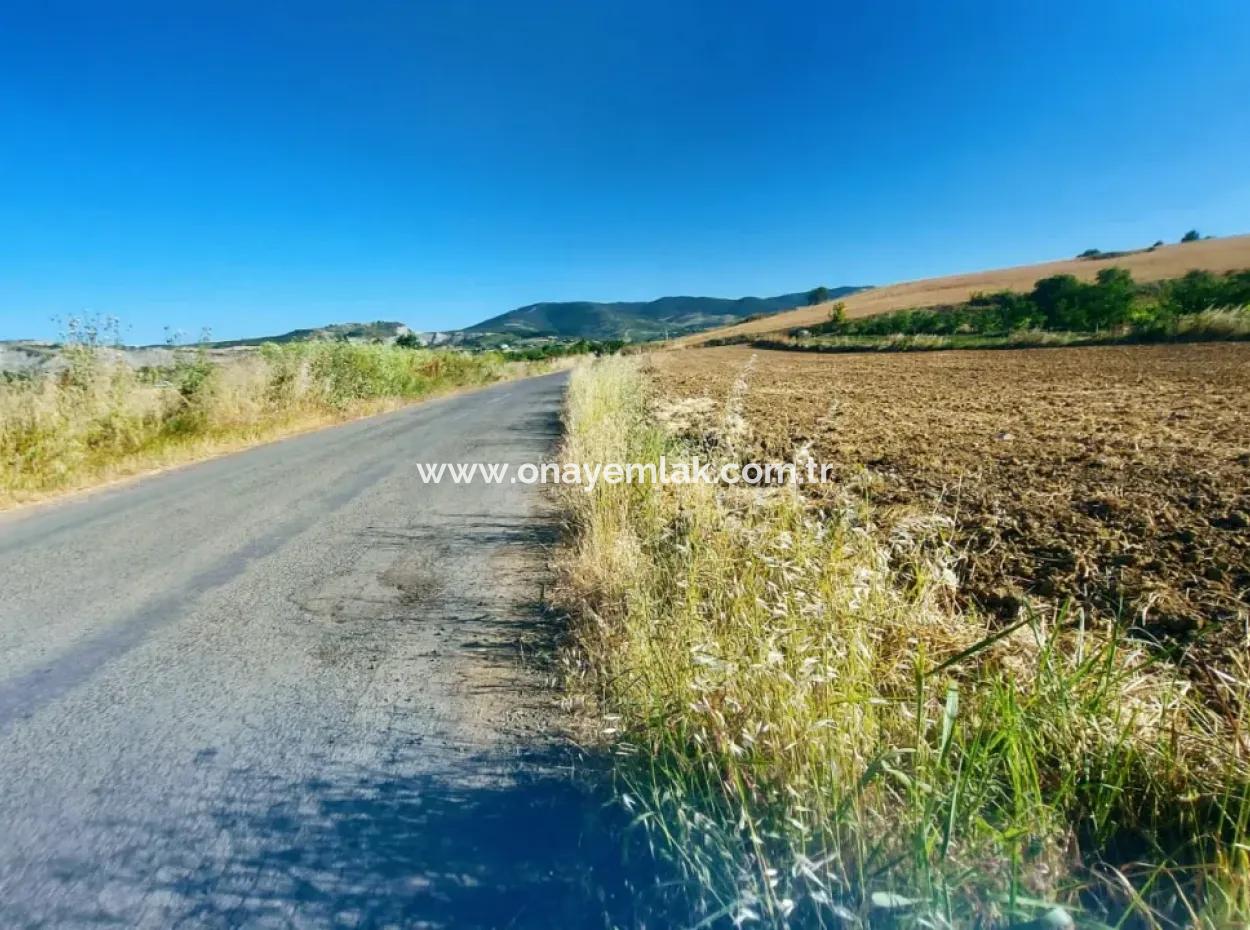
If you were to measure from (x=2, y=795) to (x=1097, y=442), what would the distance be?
9342 mm

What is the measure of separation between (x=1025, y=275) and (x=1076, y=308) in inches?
1502

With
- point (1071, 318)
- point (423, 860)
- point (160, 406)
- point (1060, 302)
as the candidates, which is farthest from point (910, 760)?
point (1060, 302)

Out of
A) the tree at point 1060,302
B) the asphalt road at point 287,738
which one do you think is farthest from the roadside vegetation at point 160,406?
the tree at point 1060,302

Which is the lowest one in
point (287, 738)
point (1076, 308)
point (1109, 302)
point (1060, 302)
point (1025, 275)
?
point (287, 738)

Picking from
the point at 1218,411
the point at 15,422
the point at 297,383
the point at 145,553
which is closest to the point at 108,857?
the point at 145,553

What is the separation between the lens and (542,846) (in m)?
1.85

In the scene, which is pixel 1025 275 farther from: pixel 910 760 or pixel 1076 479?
pixel 910 760

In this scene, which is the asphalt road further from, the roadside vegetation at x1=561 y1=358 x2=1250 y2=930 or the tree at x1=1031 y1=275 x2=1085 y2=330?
the tree at x1=1031 y1=275 x2=1085 y2=330

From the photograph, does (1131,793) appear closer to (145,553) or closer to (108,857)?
(108,857)

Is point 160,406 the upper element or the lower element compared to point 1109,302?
upper

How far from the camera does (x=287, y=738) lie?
2467 millimetres

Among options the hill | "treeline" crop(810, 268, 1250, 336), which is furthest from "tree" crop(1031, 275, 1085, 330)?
the hill

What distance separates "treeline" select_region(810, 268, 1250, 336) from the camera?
35625 millimetres

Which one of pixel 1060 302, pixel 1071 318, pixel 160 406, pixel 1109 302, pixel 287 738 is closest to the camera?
pixel 287 738
